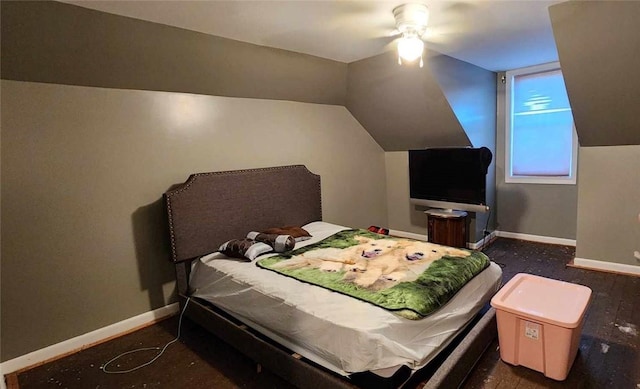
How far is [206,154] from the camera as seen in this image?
10.6 ft

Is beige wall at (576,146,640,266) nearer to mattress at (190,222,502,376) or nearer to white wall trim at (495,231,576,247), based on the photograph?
white wall trim at (495,231,576,247)

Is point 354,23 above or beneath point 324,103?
above

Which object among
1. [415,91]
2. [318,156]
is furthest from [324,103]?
[415,91]

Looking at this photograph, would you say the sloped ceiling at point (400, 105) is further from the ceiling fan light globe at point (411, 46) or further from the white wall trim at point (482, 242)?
the white wall trim at point (482, 242)

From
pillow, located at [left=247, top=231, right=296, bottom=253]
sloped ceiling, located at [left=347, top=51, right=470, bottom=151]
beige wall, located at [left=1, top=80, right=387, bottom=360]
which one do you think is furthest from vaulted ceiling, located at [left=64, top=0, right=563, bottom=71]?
pillow, located at [left=247, top=231, right=296, bottom=253]

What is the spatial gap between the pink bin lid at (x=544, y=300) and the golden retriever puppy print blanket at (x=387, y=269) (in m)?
0.24

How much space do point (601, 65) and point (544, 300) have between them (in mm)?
1878

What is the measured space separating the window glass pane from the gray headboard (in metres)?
2.84

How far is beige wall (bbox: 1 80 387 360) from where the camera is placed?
7.66ft

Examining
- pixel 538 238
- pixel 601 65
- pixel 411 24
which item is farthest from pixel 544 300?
pixel 538 238

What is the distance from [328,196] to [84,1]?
119 inches

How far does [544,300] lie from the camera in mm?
2166

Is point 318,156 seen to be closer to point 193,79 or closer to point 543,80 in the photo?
point 193,79

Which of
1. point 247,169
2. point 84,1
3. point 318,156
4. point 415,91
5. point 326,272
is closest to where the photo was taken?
point 84,1
